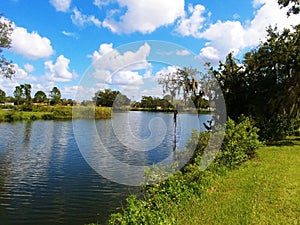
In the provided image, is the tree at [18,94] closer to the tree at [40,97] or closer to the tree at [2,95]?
the tree at [2,95]

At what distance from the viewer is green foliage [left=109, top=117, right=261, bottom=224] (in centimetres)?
504

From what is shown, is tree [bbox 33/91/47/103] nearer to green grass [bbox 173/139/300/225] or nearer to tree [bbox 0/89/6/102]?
tree [bbox 0/89/6/102]

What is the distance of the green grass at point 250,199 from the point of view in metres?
5.21

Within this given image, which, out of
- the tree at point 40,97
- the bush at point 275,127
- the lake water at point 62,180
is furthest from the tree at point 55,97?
the bush at point 275,127

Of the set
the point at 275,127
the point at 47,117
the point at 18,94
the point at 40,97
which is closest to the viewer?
the point at 275,127

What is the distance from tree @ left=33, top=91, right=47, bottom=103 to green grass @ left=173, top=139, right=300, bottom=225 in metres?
85.7

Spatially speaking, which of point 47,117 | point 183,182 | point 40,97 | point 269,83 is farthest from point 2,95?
point 183,182

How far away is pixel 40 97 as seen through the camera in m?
88.4

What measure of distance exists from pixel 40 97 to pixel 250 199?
8963cm

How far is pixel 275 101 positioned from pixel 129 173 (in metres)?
8.42

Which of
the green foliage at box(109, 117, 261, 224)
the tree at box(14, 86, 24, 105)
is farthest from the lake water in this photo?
the tree at box(14, 86, 24, 105)

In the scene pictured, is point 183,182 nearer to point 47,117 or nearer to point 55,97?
point 47,117

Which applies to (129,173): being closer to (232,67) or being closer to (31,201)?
(31,201)

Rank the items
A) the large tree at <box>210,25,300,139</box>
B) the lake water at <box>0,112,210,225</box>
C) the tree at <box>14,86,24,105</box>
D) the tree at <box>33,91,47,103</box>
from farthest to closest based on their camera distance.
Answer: the tree at <box>33,91,47,103</box> → the tree at <box>14,86,24,105</box> → the large tree at <box>210,25,300,139</box> → the lake water at <box>0,112,210,225</box>
